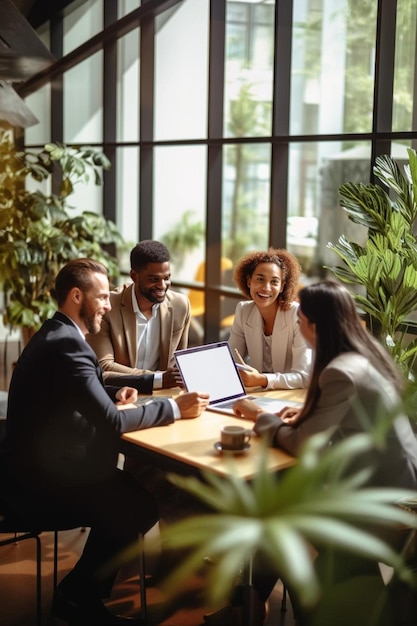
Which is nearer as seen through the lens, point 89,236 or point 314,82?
point 89,236

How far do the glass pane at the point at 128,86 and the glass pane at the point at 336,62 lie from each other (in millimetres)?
3554

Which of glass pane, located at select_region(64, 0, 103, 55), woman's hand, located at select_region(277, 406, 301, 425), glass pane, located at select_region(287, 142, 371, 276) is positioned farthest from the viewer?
glass pane, located at select_region(287, 142, 371, 276)

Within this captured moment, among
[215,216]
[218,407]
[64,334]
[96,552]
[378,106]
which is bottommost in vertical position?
[96,552]

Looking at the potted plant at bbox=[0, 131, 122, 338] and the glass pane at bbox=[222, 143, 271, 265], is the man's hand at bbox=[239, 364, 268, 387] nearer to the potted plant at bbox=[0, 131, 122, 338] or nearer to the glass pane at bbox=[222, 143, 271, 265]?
the potted plant at bbox=[0, 131, 122, 338]

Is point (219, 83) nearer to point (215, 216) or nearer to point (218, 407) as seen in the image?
point (215, 216)

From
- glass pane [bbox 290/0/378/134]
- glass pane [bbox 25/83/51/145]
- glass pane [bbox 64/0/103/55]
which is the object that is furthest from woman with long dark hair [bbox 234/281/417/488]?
glass pane [bbox 290/0/378/134]

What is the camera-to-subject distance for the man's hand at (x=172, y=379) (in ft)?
11.0

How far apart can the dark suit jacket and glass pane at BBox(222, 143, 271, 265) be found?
9.74 meters

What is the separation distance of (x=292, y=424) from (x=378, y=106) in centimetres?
212

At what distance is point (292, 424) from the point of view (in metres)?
2.61

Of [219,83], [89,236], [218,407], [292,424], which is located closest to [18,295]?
[89,236]

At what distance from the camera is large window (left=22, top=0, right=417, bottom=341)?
16.1 ft

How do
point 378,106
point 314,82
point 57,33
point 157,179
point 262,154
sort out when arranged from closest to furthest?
1. point 378,106
2. point 57,33
3. point 157,179
4. point 314,82
5. point 262,154

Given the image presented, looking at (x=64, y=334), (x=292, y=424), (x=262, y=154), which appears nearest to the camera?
(x=292, y=424)
